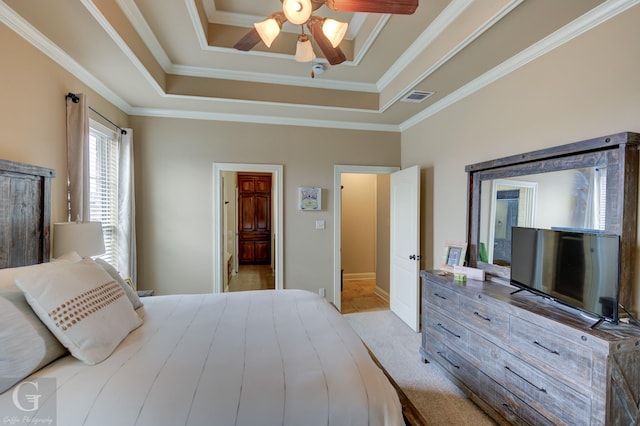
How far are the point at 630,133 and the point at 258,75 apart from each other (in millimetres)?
3123

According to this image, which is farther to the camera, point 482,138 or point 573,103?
point 482,138

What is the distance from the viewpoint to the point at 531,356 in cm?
173

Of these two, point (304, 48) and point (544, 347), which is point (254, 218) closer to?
point (304, 48)

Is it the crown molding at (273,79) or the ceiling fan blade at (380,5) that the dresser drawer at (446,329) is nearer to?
the ceiling fan blade at (380,5)

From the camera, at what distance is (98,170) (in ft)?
9.73

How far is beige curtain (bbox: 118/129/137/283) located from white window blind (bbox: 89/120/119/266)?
0.07m

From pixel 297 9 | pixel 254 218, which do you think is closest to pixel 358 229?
pixel 254 218

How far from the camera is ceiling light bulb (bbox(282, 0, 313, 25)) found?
1.60 m

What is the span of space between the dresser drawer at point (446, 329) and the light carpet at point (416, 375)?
0.34 m

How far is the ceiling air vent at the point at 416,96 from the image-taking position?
2959mm

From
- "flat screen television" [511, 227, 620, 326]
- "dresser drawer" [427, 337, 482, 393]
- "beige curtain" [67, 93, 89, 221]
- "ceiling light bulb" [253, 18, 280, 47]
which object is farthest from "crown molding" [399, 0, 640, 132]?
"beige curtain" [67, 93, 89, 221]

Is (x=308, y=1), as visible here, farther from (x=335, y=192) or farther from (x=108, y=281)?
(x=335, y=192)

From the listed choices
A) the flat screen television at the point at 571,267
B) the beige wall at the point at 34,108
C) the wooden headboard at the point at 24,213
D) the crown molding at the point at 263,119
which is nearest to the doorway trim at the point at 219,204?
the crown molding at the point at 263,119

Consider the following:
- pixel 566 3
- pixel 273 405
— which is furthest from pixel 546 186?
pixel 273 405
